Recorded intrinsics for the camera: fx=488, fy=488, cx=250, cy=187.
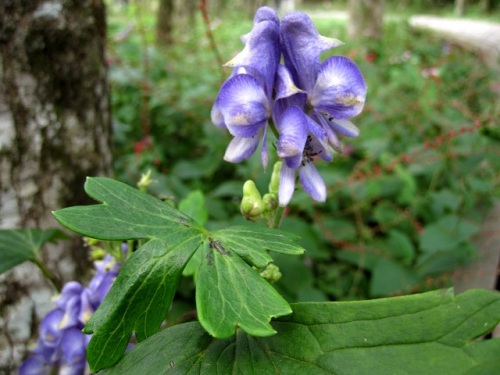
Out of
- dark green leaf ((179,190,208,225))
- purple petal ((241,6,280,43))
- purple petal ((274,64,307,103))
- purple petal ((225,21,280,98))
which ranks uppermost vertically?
purple petal ((241,6,280,43))

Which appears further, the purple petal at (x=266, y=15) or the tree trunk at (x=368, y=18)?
the tree trunk at (x=368, y=18)

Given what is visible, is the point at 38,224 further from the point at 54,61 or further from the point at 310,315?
the point at 310,315

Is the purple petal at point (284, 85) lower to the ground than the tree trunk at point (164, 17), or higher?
higher

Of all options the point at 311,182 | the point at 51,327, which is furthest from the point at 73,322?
the point at 311,182

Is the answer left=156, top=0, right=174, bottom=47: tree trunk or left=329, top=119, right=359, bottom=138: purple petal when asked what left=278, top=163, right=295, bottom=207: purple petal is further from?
left=156, top=0, right=174, bottom=47: tree trunk

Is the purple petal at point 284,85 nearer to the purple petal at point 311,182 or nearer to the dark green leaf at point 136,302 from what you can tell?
the purple petal at point 311,182

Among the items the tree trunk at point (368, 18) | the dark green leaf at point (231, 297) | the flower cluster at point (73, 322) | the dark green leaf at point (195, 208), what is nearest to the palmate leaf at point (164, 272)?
the dark green leaf at point (231, 297)

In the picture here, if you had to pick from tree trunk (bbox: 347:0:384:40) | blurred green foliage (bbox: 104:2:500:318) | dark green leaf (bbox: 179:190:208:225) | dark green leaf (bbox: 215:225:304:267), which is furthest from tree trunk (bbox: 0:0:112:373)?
tree trunk (bbox: 347:0:384:40)
